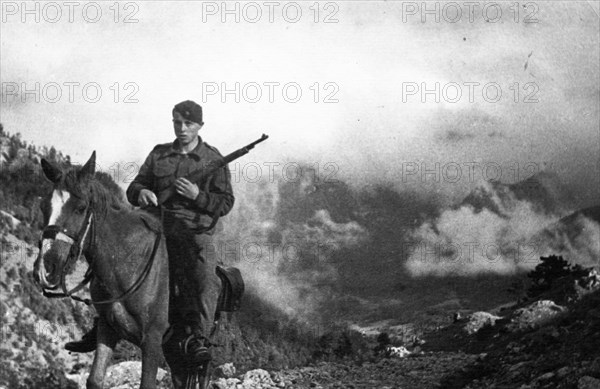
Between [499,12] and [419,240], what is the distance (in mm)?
2369

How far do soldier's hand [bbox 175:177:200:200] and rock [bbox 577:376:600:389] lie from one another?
135 inches

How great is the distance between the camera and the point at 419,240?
9.03 metres

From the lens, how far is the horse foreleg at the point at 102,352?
21.8ft

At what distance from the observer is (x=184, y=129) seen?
25.9 ft

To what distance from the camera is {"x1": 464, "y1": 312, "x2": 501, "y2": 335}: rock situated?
8.85 m

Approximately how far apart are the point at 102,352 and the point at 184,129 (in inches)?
81.3

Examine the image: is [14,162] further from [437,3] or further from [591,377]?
[591,377]

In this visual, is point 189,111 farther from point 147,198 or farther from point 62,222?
point 62,222

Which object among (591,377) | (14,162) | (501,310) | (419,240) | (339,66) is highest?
(339,66)

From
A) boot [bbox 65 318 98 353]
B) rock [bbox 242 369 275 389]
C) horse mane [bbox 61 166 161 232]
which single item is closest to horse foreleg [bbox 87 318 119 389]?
boot [bbox 65 318 98 353]

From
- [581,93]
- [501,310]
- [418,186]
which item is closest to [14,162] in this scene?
[418,186]

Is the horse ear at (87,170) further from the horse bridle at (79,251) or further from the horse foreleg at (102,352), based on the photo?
the horse foreleg at (102,352)

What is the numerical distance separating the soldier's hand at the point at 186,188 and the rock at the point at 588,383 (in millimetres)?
3424

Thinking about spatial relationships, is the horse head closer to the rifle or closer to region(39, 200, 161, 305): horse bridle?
region(39, 200, 161, 305): horse bridle
